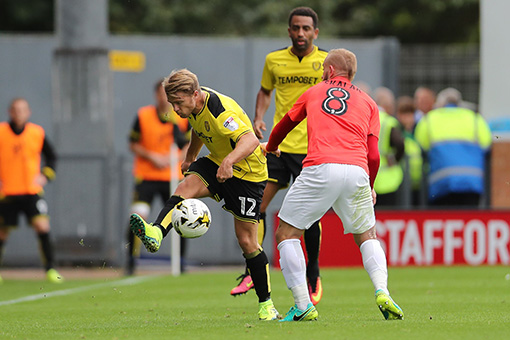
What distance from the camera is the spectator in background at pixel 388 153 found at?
14781 mm

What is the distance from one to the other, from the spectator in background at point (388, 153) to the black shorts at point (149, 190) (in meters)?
2.87

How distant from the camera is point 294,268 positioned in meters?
7.60

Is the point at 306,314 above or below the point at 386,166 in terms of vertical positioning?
below

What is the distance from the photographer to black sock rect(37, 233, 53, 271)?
14219 mm

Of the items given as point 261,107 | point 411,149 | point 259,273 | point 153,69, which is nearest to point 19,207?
point 153,69

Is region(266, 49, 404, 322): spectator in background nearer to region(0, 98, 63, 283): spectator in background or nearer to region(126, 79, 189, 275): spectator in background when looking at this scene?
region(126, 79, 189, 275): spectator in background

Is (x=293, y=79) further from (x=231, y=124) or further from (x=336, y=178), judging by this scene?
(x=336, y=178)

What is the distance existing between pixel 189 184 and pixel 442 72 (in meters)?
11.8

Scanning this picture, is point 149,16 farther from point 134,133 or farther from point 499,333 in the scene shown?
point 499,333

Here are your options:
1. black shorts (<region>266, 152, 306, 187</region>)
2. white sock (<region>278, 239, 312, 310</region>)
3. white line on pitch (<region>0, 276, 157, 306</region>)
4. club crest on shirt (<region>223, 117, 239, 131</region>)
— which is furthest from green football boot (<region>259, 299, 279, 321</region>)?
white line on pitch (<region>0, 276, 157, 306</region>)

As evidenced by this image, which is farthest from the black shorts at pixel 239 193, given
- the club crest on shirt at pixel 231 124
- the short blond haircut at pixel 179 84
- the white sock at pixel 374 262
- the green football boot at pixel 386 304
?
the green football boot at pixel 386 304

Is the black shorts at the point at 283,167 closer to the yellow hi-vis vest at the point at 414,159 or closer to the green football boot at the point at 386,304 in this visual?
the green football boot at the point at 386,304

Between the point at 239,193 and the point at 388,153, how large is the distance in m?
7.07

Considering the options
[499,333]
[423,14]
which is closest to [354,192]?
[499,333]
